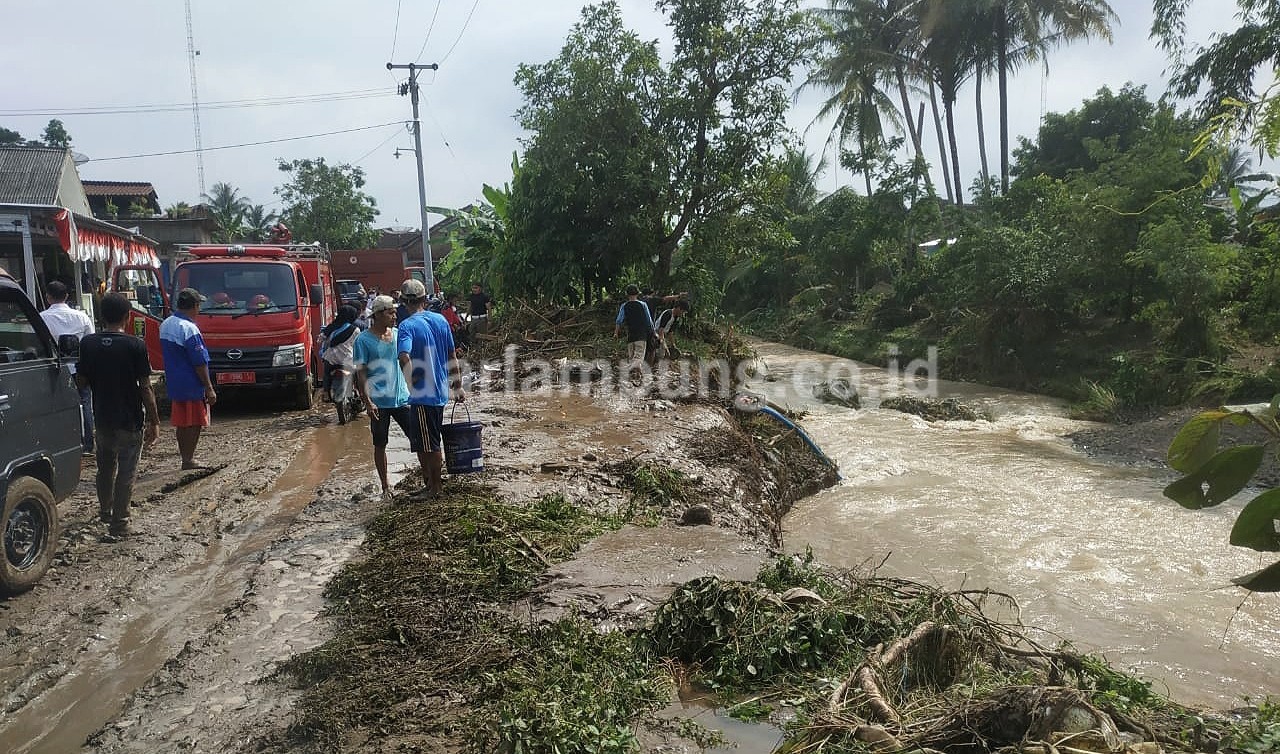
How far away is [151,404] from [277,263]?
5.73 meters

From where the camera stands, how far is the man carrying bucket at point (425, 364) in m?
6.35

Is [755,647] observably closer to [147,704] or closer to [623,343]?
[147,704]

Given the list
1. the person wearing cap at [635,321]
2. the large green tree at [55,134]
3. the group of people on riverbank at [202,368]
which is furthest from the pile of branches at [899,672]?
the large green tree at [55,134]

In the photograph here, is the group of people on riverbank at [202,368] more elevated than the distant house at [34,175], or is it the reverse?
the distant house at [34,175]

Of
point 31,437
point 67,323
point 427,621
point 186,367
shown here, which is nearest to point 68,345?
point 31,437

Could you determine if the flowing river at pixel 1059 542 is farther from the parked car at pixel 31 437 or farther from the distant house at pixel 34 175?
the distant house at pixel 34 175

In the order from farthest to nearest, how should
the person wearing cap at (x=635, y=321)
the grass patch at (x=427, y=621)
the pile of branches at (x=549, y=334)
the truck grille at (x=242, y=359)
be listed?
the pile of branches at (x=549, y=334) → the person wearing cap at (x=635, y=321) → the truck grille at (x=242, y=359) → the grass patch at (x=427, y=621)

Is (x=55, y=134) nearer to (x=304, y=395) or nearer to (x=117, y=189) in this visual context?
(x=117, y=189)

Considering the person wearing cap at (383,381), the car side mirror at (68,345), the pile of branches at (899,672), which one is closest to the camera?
the pile of branches at (899,672)

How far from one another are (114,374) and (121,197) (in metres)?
38.5

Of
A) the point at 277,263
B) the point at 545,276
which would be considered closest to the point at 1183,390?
the point at 545,276

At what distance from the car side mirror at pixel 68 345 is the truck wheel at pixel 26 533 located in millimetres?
1051

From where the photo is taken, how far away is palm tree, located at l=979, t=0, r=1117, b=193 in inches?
963

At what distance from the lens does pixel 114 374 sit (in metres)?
6.18
